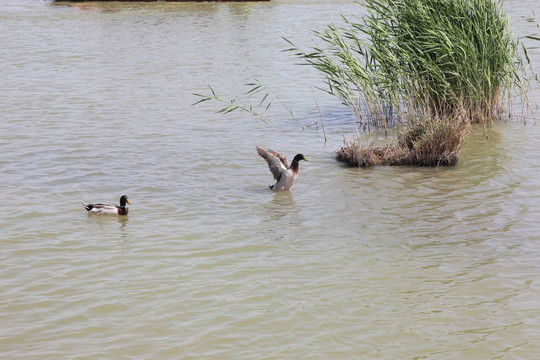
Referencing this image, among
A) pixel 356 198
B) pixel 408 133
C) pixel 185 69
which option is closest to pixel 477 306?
pixel 356 198

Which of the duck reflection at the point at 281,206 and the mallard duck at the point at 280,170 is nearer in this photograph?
the duck reflection at the point at 281,206

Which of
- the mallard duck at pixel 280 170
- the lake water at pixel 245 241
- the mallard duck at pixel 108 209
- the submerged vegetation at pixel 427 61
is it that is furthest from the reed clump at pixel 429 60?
the mallard duck at pixel 108 209

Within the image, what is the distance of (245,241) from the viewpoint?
9.47m

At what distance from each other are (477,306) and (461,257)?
4.71ft

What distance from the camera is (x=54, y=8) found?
1778 inches

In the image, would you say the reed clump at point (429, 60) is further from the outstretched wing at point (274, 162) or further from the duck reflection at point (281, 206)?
the duck reflection at point (281, 206)

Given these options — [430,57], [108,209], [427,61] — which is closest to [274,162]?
[108,209]

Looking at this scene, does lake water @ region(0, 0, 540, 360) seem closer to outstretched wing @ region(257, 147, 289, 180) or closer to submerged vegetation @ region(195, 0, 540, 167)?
outstretched wing @ region(257, 147, 289, 180)

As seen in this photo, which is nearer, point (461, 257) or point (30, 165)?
point (461, 257)

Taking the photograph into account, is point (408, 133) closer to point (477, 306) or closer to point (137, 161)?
point (137, 161)

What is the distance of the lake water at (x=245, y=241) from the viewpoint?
6.87m

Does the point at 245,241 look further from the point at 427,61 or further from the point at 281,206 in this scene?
the point at 427,61

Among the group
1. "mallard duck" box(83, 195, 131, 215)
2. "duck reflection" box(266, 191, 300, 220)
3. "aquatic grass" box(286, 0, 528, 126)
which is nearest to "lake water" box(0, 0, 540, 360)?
"duck reflection" box(266, 191, 300, 220)

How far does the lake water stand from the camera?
6867 mm
